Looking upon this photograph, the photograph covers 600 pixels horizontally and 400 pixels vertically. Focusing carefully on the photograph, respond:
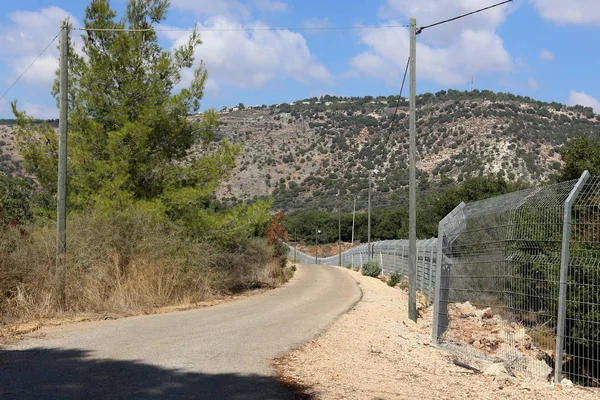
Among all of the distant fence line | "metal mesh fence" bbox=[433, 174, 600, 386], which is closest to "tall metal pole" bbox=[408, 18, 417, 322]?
the distant fence line

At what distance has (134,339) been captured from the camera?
1063cm

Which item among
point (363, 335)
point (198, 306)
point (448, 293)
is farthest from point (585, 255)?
point (198, 306)

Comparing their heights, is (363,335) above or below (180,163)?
below

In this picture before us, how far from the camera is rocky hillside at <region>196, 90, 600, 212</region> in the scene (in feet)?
222

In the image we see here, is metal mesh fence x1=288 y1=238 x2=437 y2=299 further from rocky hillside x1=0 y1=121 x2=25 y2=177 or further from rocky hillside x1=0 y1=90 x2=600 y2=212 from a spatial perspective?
rocky hillside x1=0 y1=121 x2=25 y2=177

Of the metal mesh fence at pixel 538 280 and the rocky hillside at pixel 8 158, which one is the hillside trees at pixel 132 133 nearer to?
the metal mesh fence at pixel 538 280

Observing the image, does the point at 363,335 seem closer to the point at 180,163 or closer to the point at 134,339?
Answer: the point at 134,339

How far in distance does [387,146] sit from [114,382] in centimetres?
Answer: 7451

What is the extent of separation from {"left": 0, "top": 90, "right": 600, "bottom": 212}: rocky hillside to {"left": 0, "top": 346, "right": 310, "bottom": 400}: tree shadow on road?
52.5 m

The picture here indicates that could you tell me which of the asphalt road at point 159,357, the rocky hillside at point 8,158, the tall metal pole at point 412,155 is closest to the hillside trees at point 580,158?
the tall metal pole at point 412,155

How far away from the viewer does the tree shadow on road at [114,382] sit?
22.0 feet

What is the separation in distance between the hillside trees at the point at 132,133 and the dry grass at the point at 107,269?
2.06 metres

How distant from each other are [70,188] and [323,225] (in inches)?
2370

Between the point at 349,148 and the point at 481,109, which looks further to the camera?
the point at 349,148
